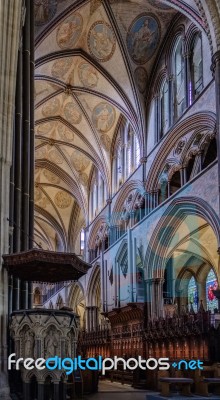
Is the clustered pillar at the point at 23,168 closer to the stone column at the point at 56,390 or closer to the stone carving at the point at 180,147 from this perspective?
the stone column at the point at 56,390

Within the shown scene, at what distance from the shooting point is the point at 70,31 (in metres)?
21.2

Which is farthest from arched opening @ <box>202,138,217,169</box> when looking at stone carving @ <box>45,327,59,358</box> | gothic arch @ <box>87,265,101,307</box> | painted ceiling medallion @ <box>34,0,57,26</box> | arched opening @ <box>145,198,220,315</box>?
gothic arch @ <box>87,265,101,307</box>

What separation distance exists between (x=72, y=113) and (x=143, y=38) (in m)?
6.39

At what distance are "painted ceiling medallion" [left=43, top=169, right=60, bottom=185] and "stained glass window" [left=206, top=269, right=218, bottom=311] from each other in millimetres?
Answer: 10698

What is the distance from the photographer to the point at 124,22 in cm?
2056

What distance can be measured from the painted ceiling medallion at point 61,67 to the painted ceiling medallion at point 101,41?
1.16m

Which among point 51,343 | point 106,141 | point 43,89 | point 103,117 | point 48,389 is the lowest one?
point 48,389

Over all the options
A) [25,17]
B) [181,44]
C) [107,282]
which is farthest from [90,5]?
[107,282]

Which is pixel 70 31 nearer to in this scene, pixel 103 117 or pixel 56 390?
pixel 103 117

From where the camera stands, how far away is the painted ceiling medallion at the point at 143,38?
67.1 ft

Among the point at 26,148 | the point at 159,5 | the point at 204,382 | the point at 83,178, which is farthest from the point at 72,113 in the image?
the point at 204,382

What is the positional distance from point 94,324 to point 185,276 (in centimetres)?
559

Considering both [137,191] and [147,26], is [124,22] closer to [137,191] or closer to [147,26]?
[147,26]

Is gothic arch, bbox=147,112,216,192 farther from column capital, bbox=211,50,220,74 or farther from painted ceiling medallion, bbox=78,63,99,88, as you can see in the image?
painted ceiling medallion, bbox=78,63,99,88
